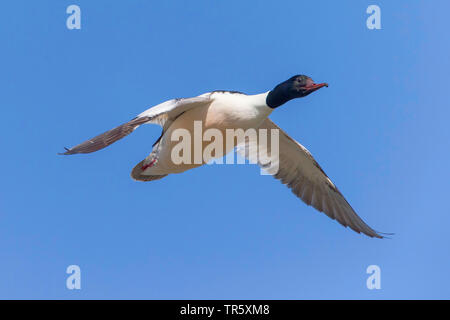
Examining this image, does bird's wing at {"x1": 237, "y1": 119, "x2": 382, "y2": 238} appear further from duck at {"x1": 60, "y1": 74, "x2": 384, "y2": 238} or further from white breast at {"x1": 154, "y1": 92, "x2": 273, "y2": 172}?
white breast at {"x1": 154, "y1": 92, "x2": 273, "y2": 172}

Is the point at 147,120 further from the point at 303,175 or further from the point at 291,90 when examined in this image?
the point at 303,175

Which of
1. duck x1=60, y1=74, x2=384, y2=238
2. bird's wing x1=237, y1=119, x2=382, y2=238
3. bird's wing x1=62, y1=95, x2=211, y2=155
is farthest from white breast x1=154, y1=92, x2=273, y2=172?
bird's wing x1=237, y1=119, x2=382, y2=238

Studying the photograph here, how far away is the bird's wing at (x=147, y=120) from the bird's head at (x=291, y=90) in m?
0.86

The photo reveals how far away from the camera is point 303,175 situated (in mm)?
11086

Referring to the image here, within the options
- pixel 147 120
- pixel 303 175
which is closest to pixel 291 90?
pixel 147 120

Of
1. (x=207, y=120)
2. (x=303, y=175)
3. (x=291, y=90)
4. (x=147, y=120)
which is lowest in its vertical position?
(x=303, y=175)

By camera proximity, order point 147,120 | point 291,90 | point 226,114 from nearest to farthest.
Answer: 1. point 147,120
2. point 291,90
3. point 226,114

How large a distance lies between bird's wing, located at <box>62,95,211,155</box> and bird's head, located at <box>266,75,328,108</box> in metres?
0.86

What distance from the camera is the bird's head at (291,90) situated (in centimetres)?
865

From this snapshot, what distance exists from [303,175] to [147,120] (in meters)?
3.89

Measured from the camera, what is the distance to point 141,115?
27.5ft
